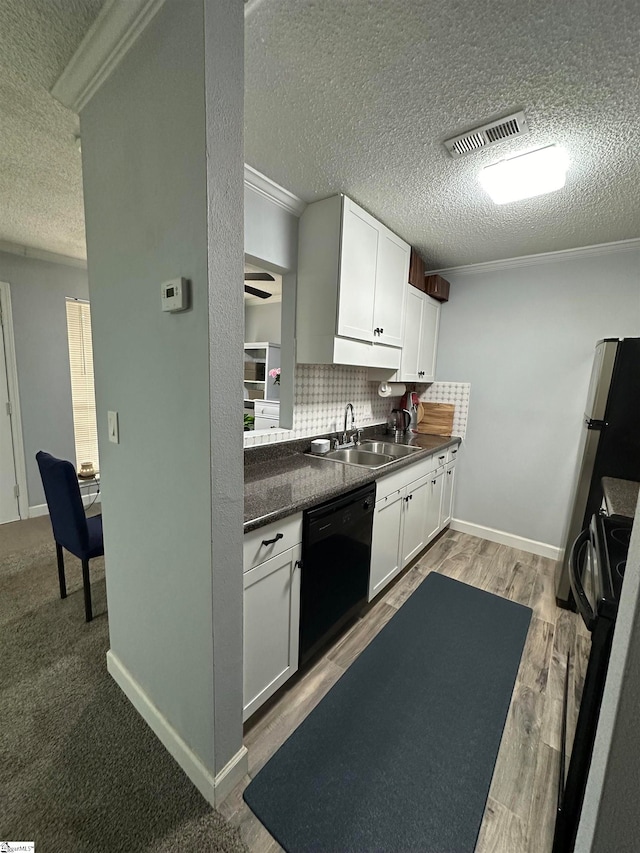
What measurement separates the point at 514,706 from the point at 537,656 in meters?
0.41

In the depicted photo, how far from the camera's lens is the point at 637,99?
120cm

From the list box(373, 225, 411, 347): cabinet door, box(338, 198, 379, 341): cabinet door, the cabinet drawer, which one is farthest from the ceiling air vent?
the cabinet drawer

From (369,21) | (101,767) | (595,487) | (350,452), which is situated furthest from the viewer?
(350,452)

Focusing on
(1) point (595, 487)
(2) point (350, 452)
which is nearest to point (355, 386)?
(2) point (350, 452)

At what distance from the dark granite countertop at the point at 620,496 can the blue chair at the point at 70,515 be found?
2.59m

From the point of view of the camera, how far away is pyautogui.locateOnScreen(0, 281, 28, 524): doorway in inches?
118

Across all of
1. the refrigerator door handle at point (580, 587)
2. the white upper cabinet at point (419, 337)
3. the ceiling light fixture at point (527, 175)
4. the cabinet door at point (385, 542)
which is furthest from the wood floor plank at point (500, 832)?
the ceiling light fixture at point (527, 175)

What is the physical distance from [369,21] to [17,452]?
13.0 feet

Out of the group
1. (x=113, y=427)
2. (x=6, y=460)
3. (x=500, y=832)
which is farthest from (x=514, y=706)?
(x=6, y=460)

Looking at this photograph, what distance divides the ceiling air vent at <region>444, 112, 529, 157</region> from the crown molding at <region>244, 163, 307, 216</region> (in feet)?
2.83

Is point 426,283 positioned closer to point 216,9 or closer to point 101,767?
point 216,9

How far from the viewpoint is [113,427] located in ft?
4.47

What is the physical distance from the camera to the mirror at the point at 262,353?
385 cm

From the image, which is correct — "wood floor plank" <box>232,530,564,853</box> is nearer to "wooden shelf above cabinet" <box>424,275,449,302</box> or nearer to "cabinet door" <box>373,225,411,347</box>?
"cabinet door" <box>373,225,411,347</box>
